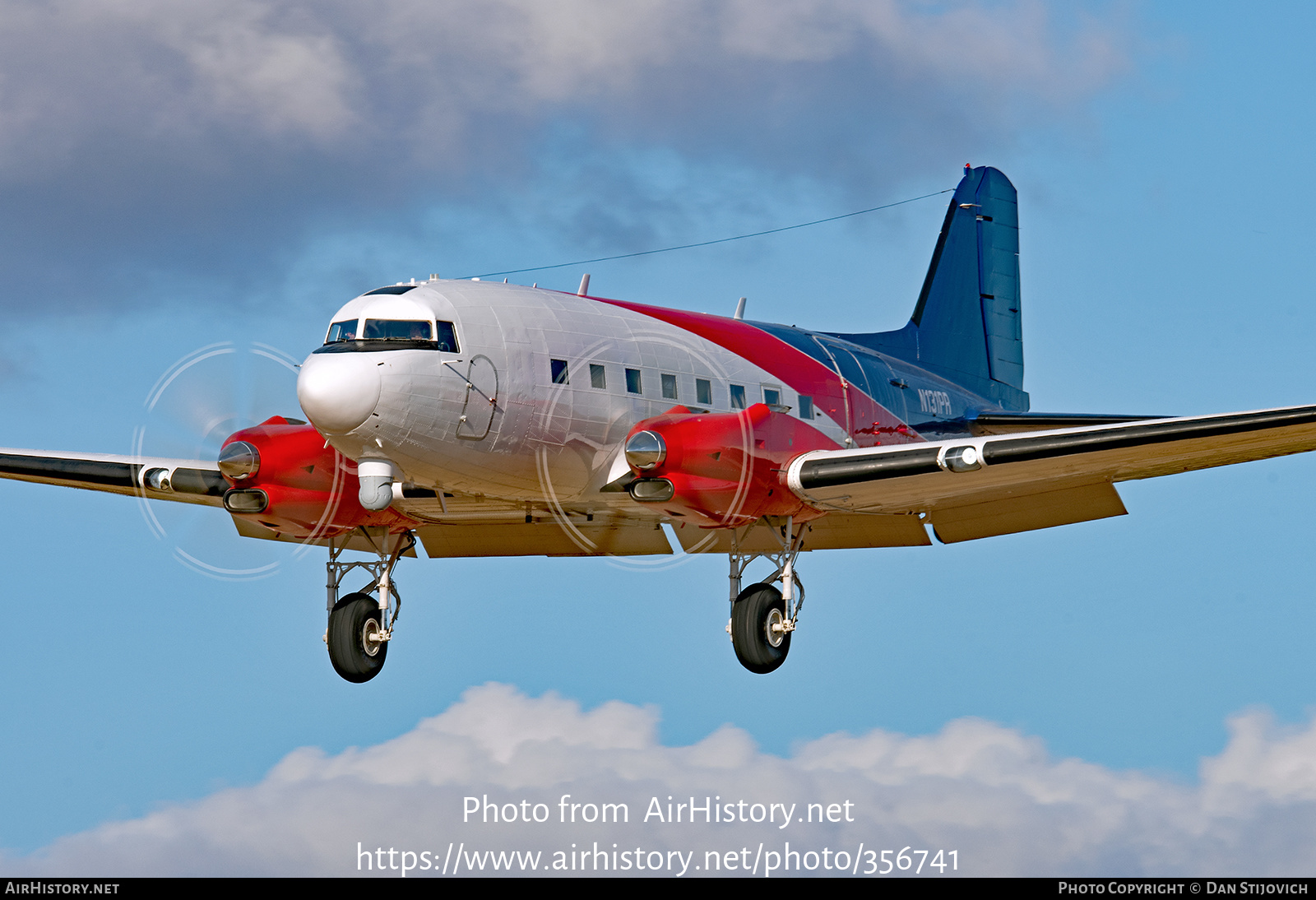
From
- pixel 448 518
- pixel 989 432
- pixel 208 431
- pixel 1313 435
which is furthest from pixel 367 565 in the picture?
pixel 1313 435

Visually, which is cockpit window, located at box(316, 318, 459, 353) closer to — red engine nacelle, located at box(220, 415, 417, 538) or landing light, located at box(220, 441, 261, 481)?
red engine nacelle, located at box(220, 415, 417, 538)

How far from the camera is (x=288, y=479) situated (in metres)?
21.9

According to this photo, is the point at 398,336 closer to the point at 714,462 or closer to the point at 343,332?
the point at 343,332

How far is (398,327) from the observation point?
1945 cm

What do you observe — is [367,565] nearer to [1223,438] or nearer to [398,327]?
[398,327]

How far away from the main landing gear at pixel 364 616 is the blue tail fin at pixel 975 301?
10133 millimetres

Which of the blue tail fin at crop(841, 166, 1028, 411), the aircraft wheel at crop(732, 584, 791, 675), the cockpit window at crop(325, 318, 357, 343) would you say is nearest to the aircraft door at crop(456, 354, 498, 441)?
the cockpit window at crop(325, 318, 357, 343)

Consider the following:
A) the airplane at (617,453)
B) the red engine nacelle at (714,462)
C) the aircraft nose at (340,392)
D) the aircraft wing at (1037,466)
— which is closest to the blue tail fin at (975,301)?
the airplane at (617,453)

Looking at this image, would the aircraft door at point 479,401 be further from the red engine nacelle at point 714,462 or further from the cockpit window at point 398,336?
the red engine nacelle at point 714,462

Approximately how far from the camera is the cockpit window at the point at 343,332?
19.6 m

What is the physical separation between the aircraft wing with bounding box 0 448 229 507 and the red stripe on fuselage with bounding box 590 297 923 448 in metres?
6.33
